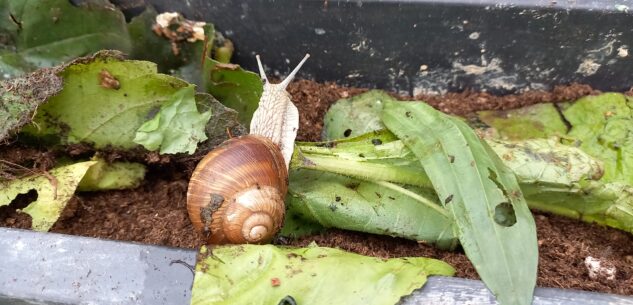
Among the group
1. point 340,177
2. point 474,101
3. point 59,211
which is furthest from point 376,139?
point 59,211

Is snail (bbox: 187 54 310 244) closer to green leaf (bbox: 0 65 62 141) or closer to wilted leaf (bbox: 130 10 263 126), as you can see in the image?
wilted leaf (bbox: 130 10 263 126)

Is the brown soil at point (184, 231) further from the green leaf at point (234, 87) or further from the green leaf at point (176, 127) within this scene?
the green leaf at point (234, 87)

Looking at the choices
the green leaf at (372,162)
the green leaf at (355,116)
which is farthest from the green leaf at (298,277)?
the green leaf at (355,116)

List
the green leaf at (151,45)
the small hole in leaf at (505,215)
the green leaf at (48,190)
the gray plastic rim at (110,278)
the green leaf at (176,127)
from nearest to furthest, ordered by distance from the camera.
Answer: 1. the gray plastic rim at (110,278)
2. the small hole in leaf at (505,215)
3. the green leaf at (48,190)
4. the green leaf at (176,127)
5. the green leaf at (151,45)

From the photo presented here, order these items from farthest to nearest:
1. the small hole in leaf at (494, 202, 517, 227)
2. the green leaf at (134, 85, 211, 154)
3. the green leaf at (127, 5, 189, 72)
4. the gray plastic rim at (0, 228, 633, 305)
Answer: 1. the green leaf at (127, 5, 189, 72)
2. the green leaf at (134, 85, 211, 154)
3. the small hole in leaf at (494, 202, 517, 227)
4. the gray plastic rim at (0, 228, 633, 305)

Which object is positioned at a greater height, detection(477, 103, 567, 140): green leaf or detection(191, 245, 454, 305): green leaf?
detection(477, 103, 567, 140): green leaf

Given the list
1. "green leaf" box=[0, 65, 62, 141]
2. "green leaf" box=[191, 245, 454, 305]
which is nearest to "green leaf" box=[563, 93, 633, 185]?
"green leaf" box=[191, 245, 454, 305]
